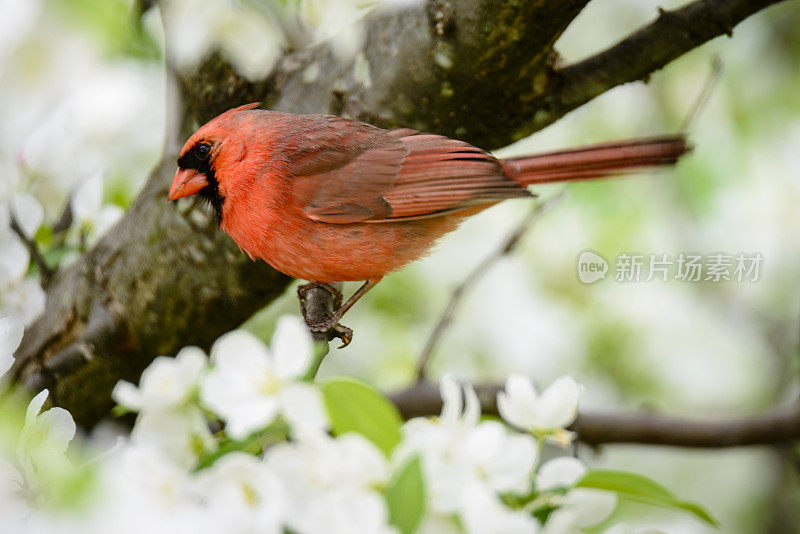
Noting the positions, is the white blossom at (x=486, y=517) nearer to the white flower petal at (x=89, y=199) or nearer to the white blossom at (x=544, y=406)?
the white blossom at (x=544, y=406)

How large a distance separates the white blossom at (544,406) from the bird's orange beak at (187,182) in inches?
16.0

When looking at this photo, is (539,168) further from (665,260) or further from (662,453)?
(662,453)

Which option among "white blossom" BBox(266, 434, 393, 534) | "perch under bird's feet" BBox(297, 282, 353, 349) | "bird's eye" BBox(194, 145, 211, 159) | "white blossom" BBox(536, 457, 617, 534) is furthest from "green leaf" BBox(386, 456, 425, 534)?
"bird's eye" BBox(194, 145, 211, 159)

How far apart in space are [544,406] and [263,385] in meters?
0.22

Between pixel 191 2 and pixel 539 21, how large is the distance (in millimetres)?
414

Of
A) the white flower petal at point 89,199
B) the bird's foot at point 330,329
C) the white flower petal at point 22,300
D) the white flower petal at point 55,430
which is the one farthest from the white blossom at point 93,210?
the white flower petal at point 55,430

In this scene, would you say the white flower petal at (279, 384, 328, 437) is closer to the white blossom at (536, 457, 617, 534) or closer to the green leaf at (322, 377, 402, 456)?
the green leaf at (322, 377, 402, 456)

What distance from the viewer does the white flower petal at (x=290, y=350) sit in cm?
53

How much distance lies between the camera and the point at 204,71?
94 cm

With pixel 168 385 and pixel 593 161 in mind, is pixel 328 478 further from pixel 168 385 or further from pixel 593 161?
pixel 593 161

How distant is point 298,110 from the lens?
0.97 m

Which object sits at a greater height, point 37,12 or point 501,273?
point 501,273

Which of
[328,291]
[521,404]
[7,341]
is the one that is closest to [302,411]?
Result: [521,404]

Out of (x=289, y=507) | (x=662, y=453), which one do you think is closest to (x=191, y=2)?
(x=289, y=507)
